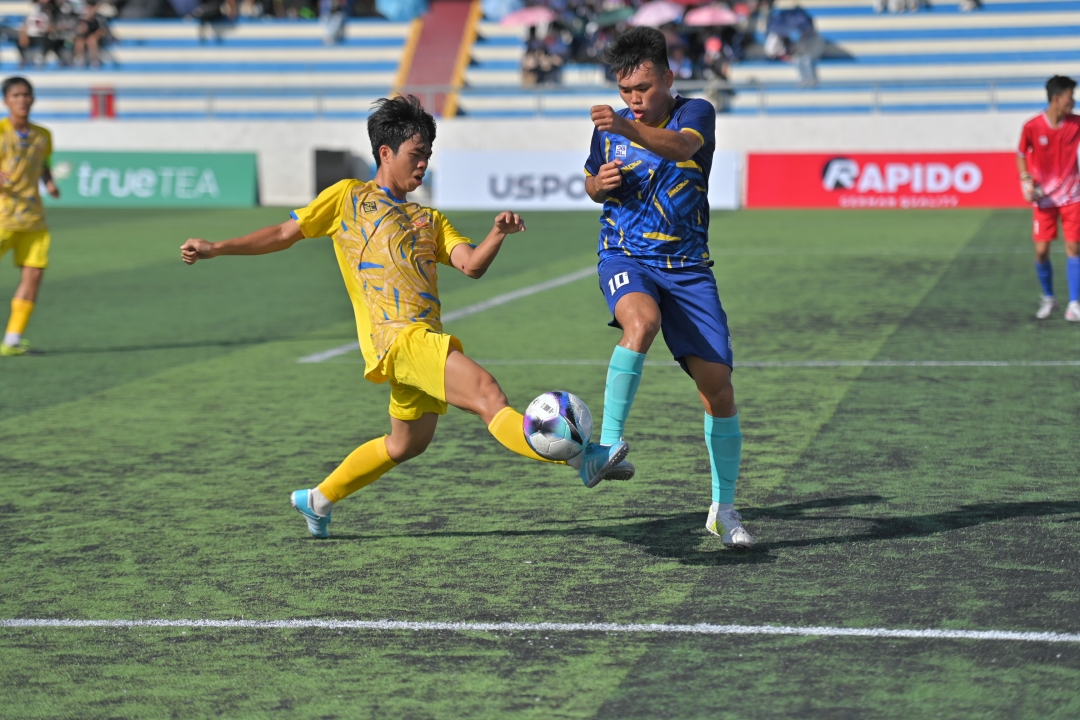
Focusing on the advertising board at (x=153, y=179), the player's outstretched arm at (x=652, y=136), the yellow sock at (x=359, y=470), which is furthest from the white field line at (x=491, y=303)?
the advertising board at (x=153, y=179)

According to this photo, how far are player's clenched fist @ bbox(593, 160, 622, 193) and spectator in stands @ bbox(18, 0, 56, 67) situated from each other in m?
32.1

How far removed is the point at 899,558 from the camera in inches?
206

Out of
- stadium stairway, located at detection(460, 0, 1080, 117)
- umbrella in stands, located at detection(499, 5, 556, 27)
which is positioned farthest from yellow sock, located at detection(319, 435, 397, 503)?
umbrella in stands, located at detection(499, 5, 556, 27)

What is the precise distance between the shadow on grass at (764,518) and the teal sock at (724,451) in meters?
0.22

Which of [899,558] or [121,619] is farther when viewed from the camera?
[899,558]

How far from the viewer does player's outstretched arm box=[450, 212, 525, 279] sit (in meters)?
4.89

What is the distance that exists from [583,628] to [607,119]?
1665mm

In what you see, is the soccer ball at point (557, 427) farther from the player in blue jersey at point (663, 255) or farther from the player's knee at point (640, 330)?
the player's knee at point (640, 330)

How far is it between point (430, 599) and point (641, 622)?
29.3 inches

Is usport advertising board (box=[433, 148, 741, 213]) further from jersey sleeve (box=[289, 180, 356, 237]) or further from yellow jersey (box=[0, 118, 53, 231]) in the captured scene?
jersey sleeve (box=[289, 180, 356, 237])

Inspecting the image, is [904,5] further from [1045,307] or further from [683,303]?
[683,303]

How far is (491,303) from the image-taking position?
45.3ft

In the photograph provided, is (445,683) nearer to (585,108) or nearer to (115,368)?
(115,368)

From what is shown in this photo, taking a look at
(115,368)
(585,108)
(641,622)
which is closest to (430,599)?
(641,622)
